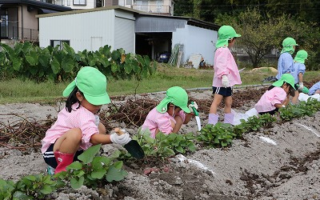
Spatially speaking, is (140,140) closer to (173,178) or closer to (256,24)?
(173,178)

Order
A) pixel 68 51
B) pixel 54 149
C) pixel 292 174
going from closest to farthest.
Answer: pixel 54 149, pixel 292 174, pixel 68 51

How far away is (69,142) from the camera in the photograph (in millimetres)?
2992

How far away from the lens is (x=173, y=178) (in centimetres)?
317

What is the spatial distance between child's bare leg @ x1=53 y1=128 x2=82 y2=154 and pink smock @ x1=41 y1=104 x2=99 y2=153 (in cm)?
5

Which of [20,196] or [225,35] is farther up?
[225,35]

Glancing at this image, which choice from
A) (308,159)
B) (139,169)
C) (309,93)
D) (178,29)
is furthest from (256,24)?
(139,169)

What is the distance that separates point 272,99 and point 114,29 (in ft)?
56.8

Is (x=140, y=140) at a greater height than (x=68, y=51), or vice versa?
(x=68, y=51)

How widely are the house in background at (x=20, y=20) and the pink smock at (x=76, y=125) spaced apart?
27297 mm

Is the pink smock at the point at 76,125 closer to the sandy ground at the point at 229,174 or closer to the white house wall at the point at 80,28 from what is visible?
the sandy ground at the point at 229,174

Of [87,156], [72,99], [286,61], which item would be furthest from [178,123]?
Answer: [286,61]

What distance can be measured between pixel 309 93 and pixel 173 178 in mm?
8654

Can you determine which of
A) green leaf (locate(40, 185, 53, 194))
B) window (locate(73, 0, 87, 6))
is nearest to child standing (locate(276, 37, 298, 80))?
green leaf (locate(40, 185, 53, 194))

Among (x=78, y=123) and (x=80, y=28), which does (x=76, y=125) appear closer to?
(x=78, y=123)
